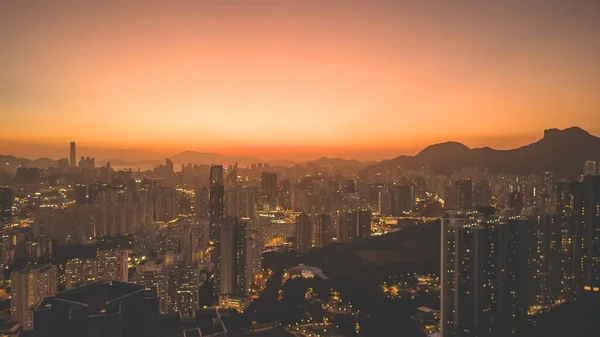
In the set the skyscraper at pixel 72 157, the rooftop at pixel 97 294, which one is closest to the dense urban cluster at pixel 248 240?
the rooftop at pixel 97 294

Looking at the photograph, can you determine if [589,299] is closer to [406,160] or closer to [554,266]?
[554,266]

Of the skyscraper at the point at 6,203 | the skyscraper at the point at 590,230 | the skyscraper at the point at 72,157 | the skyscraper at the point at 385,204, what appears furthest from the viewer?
the skyscraper at the point at 385,204

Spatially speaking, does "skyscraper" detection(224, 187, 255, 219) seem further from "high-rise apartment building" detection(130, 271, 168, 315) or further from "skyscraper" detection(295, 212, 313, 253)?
"high-rise apartment building" detection(130, 271, 168, 315)

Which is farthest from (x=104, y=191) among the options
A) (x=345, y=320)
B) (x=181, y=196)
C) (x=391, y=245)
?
(x=345, y=320)

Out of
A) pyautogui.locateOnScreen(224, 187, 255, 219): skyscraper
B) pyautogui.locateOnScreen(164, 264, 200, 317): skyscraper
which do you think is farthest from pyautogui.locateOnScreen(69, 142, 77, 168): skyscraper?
pyautogui.locateOnScreen(224, 187, 255, 219): skyscraper

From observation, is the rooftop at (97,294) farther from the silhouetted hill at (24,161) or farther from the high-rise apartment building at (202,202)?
the high-rise apartment building at (202,202)

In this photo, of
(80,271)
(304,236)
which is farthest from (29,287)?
(304,236)
